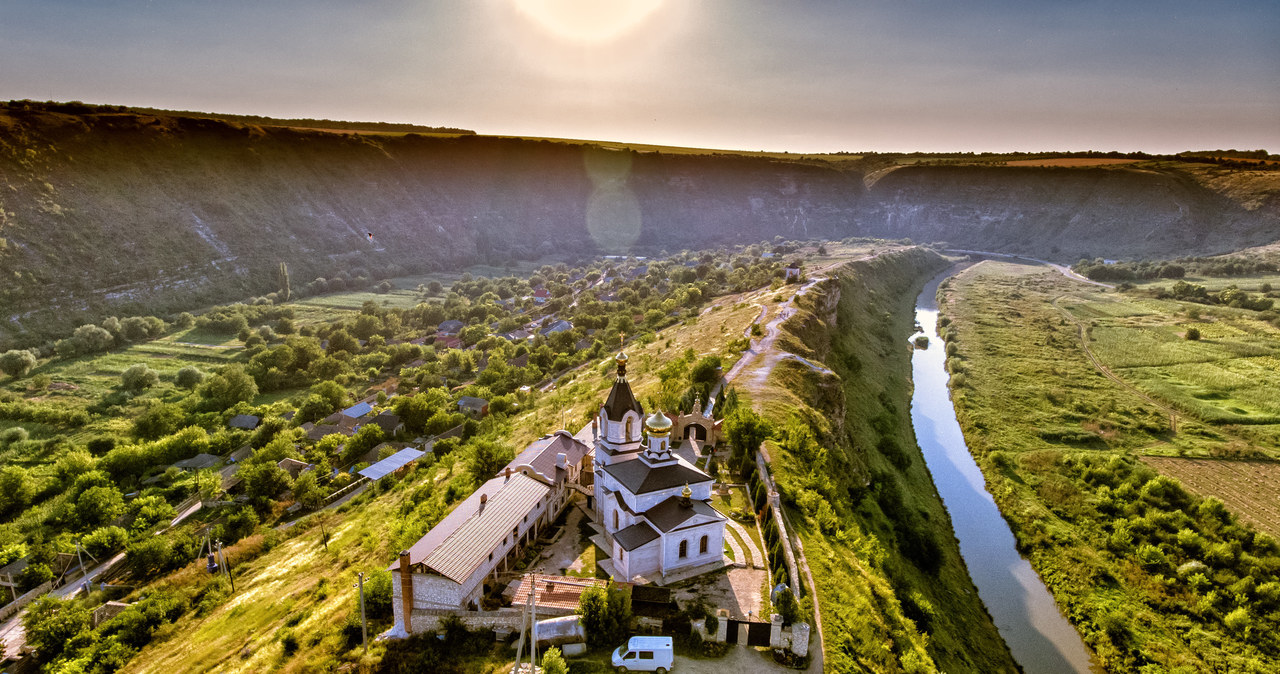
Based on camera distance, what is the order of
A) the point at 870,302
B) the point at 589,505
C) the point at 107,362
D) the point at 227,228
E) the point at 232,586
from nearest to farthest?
the point at 589,505 → the point at 232,586 → the point at 107,362 → the point at 870,302 → the point at 227,228

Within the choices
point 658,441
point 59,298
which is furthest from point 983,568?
point 59,298

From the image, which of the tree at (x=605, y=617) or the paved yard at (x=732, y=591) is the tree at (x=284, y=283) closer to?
the tree at (x=605, y=617)

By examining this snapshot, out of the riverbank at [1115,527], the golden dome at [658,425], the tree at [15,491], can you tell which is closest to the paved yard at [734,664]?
the golden dome at [658,425]

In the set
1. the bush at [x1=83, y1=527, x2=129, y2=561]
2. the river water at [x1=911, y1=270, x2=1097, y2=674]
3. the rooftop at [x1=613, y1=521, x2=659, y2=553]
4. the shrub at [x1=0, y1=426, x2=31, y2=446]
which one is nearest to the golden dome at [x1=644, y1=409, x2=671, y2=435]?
the rooftop at [x1=613, y1=521, x2=659, y2=553]

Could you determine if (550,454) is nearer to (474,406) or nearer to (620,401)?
(620,401)

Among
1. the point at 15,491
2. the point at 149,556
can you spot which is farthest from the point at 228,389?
the point at 149,556

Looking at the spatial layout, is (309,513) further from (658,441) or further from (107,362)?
(107,362)
